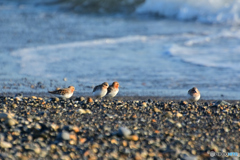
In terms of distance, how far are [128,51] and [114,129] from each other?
936cm

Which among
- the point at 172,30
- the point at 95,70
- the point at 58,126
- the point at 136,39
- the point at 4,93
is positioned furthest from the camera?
the point at 172,30

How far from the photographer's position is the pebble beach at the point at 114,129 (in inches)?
193

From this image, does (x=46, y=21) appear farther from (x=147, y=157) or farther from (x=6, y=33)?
(x=147, y=157)

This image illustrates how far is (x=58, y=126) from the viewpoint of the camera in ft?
18.3

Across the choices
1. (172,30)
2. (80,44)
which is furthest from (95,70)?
(172,30)

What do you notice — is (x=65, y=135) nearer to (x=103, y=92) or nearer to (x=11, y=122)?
(x=11, y=122)

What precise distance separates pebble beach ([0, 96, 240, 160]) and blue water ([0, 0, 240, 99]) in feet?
6.99

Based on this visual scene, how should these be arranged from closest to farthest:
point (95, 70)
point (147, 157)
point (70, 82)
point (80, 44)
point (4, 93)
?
point (147, 157)
point (4, 93)
point (70, 82)
point (95, 70)
point (80, 44)

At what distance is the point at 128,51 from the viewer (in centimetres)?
1493

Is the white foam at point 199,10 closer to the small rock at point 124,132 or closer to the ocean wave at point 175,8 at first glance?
the ocean wave at point 175,8

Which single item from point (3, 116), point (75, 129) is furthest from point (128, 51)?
point (75, 129)

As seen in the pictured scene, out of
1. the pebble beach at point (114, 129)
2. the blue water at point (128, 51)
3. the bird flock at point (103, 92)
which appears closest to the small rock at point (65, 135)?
the pebble beach at point (114, 129)

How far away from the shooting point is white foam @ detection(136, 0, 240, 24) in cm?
2466

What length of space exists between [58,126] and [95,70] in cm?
627
